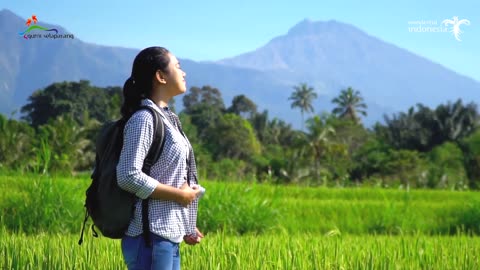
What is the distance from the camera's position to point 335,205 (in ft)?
37.7

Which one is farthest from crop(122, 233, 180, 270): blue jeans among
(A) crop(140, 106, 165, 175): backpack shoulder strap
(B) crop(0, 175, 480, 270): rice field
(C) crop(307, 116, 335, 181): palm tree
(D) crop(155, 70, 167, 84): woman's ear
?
(C) crop(307, 116, 335, 181): palm tree

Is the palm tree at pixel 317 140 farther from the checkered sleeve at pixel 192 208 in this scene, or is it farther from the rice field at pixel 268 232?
the checkered sleeve at pixel 192 208

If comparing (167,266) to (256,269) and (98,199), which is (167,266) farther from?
(256,269)

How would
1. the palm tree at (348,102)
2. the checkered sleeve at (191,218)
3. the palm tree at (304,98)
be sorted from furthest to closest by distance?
the palm tree at (304,98)
the palm tree at (348,102)
the checkered sleeve at (191,218)

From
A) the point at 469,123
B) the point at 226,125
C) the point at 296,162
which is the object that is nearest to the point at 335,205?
the point at 296,162

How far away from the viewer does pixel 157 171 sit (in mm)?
2453

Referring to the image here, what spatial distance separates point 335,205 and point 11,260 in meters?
8.17

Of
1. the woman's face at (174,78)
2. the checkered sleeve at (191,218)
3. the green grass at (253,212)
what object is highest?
the woman's face at (174,78)

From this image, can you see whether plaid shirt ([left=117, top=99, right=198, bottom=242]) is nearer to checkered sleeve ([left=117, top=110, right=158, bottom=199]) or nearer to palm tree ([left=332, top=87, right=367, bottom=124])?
checkered sleeve ([left=117, top=110, right=158, bottom=199])

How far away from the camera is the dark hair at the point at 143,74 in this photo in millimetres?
2508

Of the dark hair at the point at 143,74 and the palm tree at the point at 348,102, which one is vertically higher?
the palm tree at the point at 348,102

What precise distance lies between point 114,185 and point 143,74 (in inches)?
16.9

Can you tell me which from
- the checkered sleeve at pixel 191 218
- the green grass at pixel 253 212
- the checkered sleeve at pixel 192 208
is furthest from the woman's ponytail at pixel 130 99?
the green grass at pixel 253 212

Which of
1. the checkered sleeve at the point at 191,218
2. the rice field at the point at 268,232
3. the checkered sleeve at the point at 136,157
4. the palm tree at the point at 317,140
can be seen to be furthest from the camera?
the palm tree at the point at 317,140
